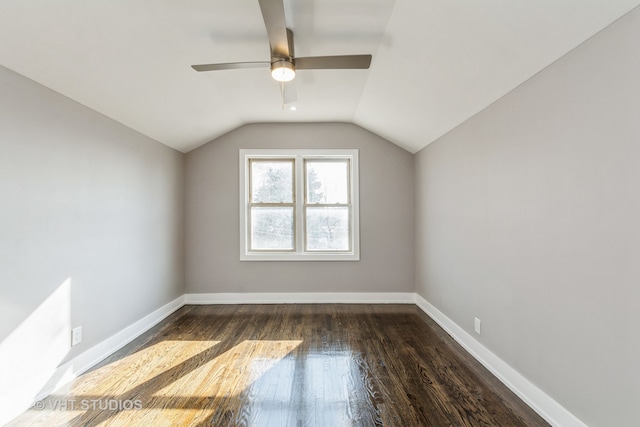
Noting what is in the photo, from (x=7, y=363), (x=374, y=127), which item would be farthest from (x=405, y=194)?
(x=7, y=363)

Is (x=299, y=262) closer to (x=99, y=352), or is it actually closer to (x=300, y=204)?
(x=300, y=204)

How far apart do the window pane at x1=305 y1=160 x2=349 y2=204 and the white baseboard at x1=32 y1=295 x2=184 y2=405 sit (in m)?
2.51

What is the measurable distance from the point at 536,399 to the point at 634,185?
147 cm

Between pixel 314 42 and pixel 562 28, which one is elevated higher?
pixel 314 42

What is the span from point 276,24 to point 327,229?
10.3 ft

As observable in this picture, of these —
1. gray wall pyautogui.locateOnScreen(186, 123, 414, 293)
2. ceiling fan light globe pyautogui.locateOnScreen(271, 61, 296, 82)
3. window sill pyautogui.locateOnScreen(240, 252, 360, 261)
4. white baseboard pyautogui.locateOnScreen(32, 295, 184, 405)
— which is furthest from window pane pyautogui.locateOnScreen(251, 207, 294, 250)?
ceiling fan light globe pyautogui.locateOnScreen(271, 61, 296, 82)

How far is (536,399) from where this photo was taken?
2012 mm

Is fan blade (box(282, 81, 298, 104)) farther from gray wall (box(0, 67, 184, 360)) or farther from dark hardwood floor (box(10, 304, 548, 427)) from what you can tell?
dark hardwood floor (box(10, 304, 548, 427))

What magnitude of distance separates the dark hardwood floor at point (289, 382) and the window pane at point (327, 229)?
50.7 inches

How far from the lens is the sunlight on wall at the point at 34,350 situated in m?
1.94

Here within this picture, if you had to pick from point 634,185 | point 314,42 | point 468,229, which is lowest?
point 468,229

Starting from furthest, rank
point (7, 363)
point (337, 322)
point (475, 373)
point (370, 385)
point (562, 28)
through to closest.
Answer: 1. point (337, 322)
2. point (475, 373)
3. point (370, 385)
4. point (7, 363)
5. point (562, 28)

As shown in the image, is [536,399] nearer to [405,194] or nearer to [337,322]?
[337,322]

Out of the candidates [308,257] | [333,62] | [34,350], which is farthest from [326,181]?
[34,350]
